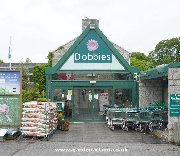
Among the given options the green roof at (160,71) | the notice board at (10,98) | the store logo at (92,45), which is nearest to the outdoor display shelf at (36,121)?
the notice board at (10,98)

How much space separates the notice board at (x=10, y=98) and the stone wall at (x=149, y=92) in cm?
988

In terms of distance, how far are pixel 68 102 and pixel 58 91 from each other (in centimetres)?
98

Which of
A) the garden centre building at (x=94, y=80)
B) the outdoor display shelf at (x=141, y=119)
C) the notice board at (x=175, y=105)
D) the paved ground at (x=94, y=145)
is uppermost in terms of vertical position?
the garden centre building at (x=94, y=80)

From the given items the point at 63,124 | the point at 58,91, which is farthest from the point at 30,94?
the point at 63,124

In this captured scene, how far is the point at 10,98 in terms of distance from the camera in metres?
20.5

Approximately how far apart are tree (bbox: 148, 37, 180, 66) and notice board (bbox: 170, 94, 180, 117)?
208 feet

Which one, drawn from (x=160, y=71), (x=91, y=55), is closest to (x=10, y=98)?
(x=160, y=71)

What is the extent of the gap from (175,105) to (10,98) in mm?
7826

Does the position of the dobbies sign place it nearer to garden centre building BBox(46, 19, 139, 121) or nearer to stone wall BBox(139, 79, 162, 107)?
garden centre building BBox(46, 19, 139, 121)

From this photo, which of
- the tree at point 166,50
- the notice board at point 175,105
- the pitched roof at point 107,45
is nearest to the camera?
the notice board at point 175,105

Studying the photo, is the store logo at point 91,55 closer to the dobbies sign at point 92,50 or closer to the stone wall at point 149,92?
the dobbies sign at point 92,50

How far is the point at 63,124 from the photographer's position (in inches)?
882

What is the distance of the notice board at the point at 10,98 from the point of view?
2039 centimetres

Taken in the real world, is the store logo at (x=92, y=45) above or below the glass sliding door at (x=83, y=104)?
above
